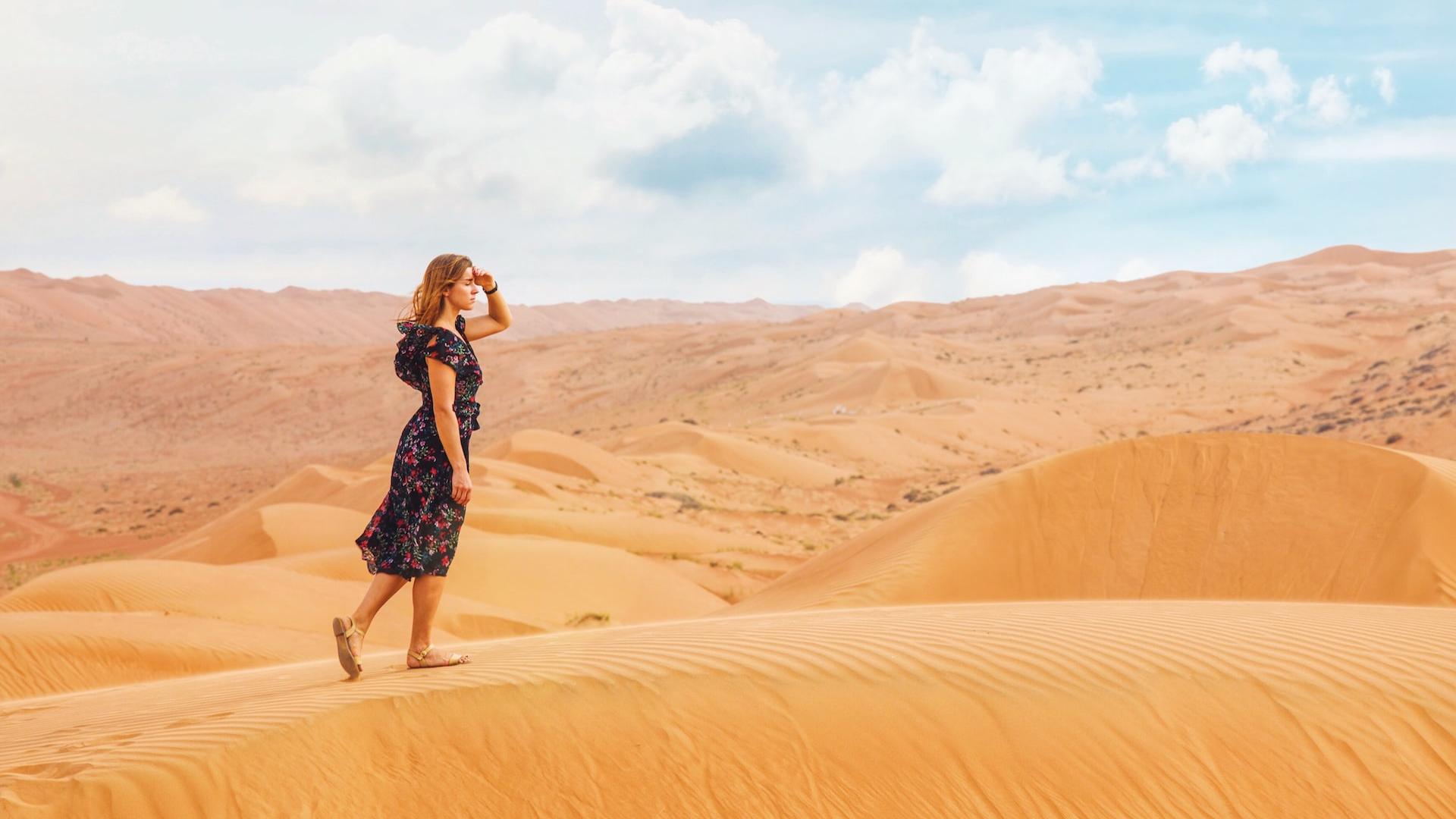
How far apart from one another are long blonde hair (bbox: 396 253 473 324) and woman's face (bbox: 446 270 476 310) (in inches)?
0.5

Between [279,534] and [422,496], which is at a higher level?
[422,496]

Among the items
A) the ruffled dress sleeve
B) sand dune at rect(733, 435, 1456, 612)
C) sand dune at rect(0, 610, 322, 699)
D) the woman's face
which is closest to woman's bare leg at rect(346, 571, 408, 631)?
the ruffled dress sleeve

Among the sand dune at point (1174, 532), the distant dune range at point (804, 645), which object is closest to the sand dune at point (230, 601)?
the distant dune range at point (804, 645)

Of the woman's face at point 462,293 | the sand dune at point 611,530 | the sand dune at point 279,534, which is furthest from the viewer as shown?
the sand dune at point 611,530

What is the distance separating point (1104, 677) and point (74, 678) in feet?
23.7

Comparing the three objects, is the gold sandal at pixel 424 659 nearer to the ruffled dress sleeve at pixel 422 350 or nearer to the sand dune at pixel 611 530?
the ruffled dress sleeve at pixel 422 350

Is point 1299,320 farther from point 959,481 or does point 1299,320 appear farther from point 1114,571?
point 1114,571

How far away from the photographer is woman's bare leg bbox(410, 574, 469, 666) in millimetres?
4422

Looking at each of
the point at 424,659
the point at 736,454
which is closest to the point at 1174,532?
the point at 424,659

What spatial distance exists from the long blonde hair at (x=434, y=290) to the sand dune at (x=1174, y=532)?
4601mm

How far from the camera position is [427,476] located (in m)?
4.38

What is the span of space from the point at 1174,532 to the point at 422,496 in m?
7.25

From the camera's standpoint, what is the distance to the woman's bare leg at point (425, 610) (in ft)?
14.5

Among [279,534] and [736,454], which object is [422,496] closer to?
[279,534]
